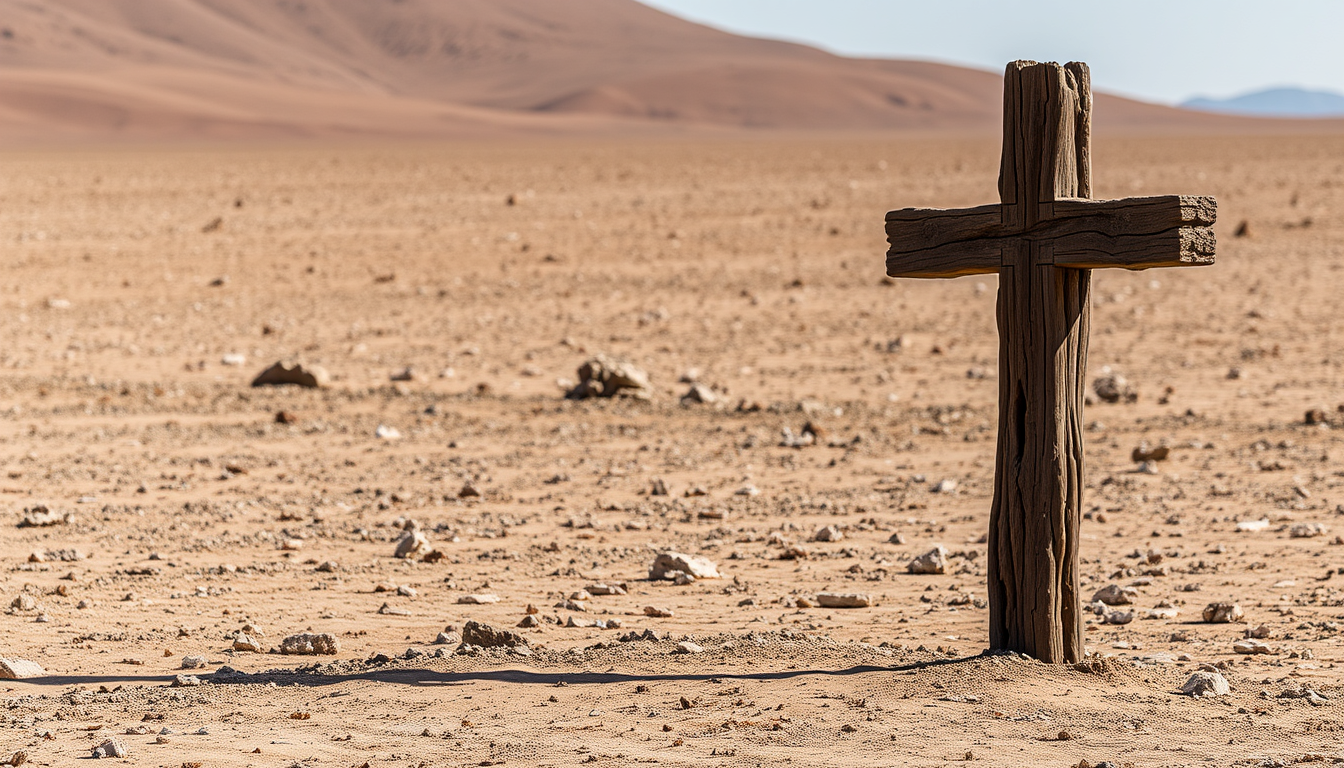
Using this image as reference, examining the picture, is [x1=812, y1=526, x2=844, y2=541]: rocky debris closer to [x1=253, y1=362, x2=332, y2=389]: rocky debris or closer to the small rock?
the small rock

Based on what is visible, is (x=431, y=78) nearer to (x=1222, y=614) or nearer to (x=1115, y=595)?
(x=1115, y=595)

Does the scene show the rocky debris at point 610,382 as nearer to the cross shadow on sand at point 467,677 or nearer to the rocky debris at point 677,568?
the rocky debris at point 677,568

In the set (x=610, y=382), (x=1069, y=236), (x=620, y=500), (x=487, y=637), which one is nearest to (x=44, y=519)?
(x=620, y=500)

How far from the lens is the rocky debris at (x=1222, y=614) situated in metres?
6.90

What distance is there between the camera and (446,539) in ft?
28.7

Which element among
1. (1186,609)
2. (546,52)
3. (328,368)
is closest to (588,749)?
(1186,609)

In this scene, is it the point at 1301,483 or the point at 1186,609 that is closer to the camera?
the point at 1186,609

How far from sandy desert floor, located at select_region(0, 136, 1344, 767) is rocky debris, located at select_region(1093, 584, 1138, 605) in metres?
0.15

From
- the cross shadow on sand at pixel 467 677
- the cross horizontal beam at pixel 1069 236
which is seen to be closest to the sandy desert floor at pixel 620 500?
the cross shadow on sand at pixel 467 677

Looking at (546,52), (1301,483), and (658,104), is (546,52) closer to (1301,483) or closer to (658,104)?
(658,104)

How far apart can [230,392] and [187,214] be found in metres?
14.0

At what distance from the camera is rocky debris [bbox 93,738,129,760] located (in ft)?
16.2

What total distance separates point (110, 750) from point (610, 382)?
825cm

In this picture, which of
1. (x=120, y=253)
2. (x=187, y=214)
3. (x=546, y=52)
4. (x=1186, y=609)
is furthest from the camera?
(x=546, y=52)
